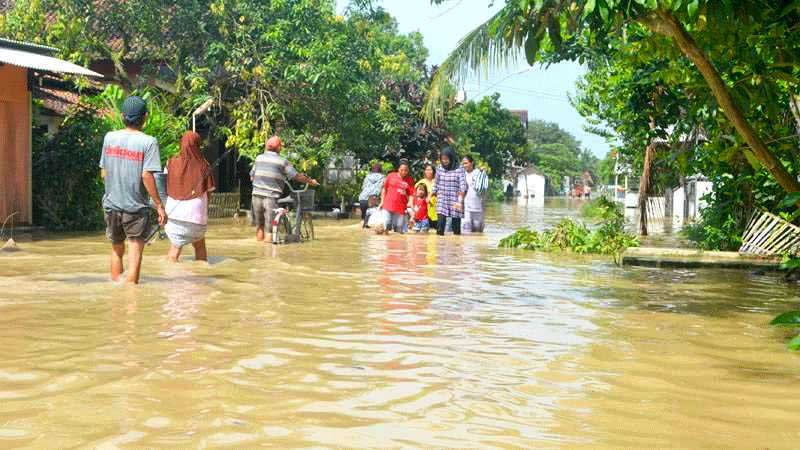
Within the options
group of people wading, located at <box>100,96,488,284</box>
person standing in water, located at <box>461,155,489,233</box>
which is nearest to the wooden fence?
person standing in water, located at <box>461,155,489,233</box>

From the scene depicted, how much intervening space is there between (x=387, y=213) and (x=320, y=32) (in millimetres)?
7472

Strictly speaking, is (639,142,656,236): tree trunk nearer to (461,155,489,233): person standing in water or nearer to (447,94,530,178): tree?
(461,155,489,233): person standing in water

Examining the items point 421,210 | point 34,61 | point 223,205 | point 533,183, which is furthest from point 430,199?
point 533,183

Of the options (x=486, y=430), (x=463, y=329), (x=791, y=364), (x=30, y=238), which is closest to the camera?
(x=486, y=430)

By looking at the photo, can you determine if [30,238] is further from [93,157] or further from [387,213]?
[387,213]

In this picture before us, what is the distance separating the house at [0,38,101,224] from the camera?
17000 millimetres

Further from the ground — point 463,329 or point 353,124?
point 353,124

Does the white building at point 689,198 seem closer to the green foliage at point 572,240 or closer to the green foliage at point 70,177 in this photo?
the green foliage at point 572,240

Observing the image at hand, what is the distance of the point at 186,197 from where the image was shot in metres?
11.5

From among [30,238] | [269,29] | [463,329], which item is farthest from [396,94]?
[463,329]

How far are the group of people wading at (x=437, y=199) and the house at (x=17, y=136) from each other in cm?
648

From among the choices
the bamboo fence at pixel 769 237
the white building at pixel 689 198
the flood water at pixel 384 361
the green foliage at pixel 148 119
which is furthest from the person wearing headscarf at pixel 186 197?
the white building at pixel 689 198

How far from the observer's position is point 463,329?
300 inches

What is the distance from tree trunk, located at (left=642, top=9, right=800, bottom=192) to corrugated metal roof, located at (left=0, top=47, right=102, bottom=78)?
10.2m
